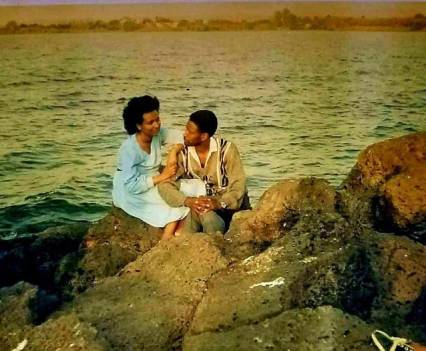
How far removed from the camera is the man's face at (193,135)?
4012mm

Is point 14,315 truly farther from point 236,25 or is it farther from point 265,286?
point 236,25

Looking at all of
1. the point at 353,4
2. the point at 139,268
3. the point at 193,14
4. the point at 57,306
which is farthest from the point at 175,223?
the point at 353,4

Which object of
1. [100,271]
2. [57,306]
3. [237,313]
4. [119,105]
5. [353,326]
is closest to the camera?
[353,326]

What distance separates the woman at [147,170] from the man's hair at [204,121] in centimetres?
17

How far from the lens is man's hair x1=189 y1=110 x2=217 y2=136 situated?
158 inches

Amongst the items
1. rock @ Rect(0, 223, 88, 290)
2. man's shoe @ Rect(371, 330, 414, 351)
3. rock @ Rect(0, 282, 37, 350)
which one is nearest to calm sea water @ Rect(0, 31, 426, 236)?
rock @ Rect(0, 223, 88, 290)

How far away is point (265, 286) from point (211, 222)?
104cm

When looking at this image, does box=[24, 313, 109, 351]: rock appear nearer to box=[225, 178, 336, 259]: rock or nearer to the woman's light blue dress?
box=[225, 178, 336, 259]: rock

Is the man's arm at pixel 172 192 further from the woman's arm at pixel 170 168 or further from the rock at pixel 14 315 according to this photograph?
the rock at pixel 14 315

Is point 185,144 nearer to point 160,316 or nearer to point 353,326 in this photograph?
point 160,316

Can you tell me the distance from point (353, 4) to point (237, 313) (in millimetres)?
2802

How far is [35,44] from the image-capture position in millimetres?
4715

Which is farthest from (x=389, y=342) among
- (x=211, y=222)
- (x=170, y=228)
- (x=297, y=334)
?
(x=170, y=228)

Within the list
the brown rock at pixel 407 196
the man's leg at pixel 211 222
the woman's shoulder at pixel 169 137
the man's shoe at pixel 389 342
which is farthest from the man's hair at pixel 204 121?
the man's shoe at pixel 389 342
